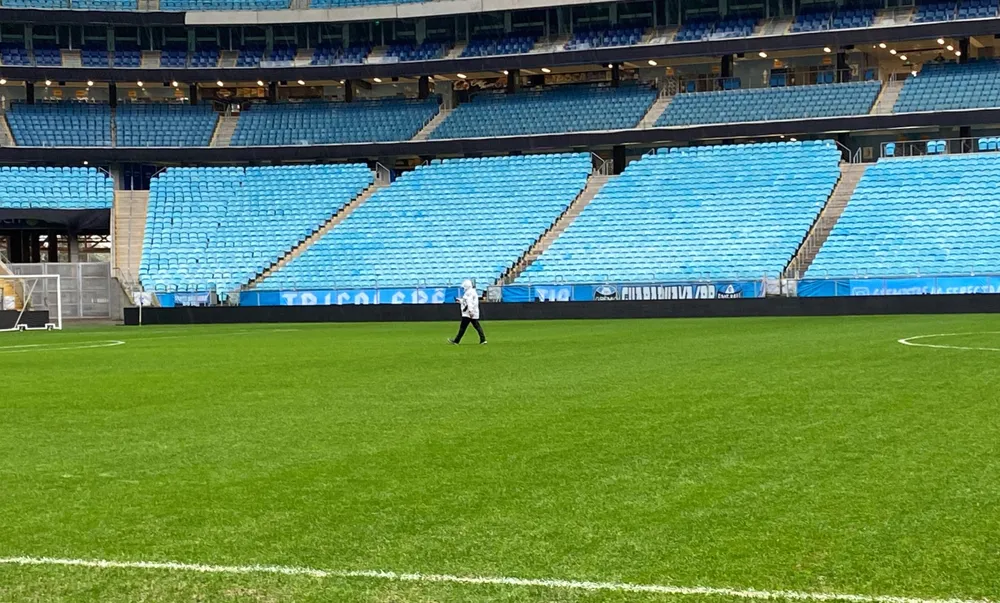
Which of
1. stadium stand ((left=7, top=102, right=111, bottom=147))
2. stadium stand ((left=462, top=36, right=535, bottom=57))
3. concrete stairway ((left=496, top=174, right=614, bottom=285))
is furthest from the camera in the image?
stadium stand ((left=462, top=36, right=535, bottom=57))

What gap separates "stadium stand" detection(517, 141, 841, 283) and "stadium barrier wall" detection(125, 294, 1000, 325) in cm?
310

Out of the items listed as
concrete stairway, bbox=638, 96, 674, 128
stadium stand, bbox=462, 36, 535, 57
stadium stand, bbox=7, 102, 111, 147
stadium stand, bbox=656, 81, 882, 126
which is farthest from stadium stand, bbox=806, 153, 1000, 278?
stadium stand, bbox=7, 102, 111, 147

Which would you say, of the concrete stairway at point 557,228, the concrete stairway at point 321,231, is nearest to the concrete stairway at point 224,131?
the concrete stairway at point 321,231

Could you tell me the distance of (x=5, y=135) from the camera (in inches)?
2675

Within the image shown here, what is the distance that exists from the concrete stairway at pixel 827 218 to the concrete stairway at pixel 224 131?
32051 mm

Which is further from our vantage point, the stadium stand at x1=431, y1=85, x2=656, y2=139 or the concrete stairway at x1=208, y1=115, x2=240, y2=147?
the concrete stairway at x1=208, y1=115, x2=240, y2=147

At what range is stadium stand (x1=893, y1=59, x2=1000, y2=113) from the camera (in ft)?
191

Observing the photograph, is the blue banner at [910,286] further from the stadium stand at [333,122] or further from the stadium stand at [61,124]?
the stadium stand at [61,124]

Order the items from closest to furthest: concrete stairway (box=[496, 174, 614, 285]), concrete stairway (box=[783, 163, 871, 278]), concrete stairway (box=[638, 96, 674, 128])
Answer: concrete stairway (box=[783, 163, 871, 278])
concrete stairway (box=[496, 174, 614, 285])
concrete stairway (box=[638, 96, 674, 128])

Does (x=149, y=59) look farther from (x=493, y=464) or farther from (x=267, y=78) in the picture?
(x=493, y=464)

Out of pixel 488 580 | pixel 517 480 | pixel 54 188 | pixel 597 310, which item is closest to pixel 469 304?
pixel 517 480

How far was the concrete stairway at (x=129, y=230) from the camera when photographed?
2421 inches

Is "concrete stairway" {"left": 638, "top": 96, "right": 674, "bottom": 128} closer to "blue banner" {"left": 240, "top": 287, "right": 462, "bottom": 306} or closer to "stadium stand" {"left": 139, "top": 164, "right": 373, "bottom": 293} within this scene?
"stadium stand" {"left": 139, "top": 164, "right": 373, "bottom": 293}

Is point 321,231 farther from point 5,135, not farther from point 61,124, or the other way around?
point 5,135
